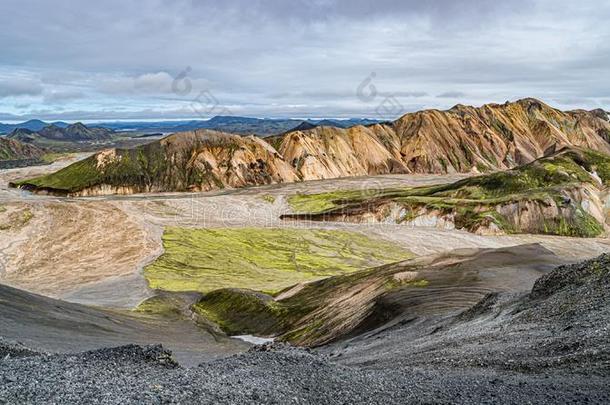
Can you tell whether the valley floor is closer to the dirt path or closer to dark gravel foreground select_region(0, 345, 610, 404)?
dark gravel foreground select_region(0, 345, 610, 404)

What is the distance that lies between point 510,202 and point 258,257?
5842 centimetres

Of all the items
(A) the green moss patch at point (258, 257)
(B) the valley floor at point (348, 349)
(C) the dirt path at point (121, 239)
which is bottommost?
(A) the green moss patch at point (258, 257)

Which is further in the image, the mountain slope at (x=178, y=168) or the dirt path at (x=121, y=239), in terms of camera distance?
the mountain slope at (x=178, y=168)

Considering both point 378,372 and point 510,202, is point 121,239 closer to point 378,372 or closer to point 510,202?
point 510,202

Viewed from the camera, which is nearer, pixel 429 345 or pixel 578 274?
pixel 429 345

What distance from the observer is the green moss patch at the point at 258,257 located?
75688 mm

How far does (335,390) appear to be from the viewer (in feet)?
56.0

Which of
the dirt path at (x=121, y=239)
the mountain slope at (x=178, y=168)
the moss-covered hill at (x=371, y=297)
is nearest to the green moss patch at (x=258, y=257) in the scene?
the dirt path at (x=121, y=239)

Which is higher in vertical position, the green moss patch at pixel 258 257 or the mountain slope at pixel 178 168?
the mountain slope at pixel 178 168

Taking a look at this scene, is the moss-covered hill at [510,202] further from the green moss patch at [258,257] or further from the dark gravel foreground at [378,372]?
the dark gravel foreground at [378,372]

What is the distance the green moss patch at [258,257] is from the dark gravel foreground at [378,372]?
4706cm

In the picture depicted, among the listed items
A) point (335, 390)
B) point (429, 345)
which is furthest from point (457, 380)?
point (429, 345)

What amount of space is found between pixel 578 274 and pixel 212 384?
22.9m

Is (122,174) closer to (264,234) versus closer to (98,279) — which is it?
(264,234)
